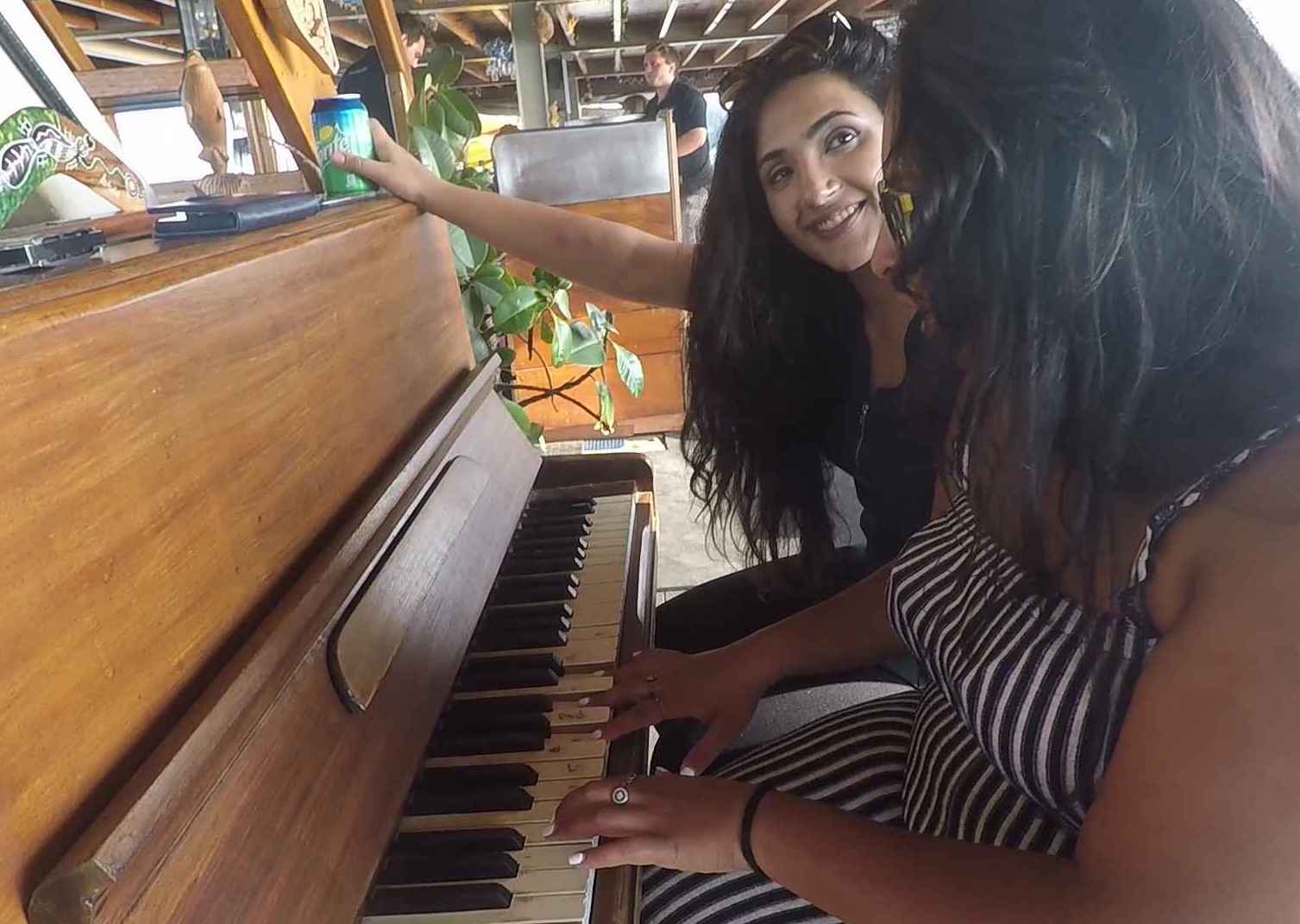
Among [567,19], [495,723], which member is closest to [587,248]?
[495,723]

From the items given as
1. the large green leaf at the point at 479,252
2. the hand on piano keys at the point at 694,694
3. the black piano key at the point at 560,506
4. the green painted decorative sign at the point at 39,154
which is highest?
the green painted decorative sign at the point at 39,154

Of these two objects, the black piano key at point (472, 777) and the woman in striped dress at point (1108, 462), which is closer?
the woman in striped dress at point (1108, 462)

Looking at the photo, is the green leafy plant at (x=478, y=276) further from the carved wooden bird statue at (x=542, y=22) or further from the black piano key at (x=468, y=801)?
the carved wooden bird statue at (x=542, y=22)

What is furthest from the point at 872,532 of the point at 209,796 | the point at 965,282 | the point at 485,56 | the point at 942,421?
the point at 485,56

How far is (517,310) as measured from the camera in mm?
2049

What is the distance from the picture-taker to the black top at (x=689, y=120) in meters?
4.63

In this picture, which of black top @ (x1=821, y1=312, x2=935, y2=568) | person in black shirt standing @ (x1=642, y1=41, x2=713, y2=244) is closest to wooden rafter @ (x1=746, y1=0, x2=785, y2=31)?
person in black shirt standing @ (x1=642, y1=41, x2=713, y2=244)

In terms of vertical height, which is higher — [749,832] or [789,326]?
[789,326]

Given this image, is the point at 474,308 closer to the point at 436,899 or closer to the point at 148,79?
the point at 148,79

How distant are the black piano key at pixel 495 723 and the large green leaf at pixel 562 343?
4.87ft

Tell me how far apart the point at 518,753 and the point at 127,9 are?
5111 millimetres

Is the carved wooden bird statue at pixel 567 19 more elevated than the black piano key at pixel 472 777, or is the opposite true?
the carved wooden bird statue at pixel 567 19

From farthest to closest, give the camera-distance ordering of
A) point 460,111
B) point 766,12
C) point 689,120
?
point 766,12
point 689,120
point 460,111

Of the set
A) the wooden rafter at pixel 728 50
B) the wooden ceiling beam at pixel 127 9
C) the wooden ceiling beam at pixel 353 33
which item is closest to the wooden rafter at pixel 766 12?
the wooden rafter at pixel 728 50
